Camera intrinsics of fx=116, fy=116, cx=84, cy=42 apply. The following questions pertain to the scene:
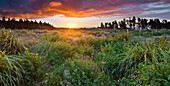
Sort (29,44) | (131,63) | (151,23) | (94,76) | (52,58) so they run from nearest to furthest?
(94,76)
(131,63)
(52,58)
(29,44)
(151,23)

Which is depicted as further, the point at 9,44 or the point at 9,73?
the point at 9,44

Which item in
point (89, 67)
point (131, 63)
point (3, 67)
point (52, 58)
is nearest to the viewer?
point (3, 67)

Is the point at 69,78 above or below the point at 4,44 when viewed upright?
below

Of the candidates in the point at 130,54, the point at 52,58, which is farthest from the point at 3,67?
the point at 130,54

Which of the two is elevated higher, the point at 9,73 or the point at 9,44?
the point at 9,44

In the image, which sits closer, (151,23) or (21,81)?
(21,81)

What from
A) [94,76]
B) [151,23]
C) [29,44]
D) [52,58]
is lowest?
[94,76]

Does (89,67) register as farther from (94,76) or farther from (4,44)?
(4,44)

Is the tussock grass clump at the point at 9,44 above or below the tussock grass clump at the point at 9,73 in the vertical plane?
above

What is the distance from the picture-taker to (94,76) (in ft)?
10.8

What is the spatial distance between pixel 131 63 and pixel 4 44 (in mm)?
4539

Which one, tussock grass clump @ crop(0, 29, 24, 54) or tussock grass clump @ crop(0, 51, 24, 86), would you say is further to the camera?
tussock grass clump @ crop(0, 29, 24, 54)

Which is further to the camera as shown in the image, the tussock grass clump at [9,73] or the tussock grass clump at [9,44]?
the tussock grass clump at [9,44]

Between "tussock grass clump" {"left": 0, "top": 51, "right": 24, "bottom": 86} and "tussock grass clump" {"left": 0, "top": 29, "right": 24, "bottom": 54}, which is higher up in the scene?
"tussock grass clump" {"left": 0, "top": 29, "right": 24, "bottom": 54}
